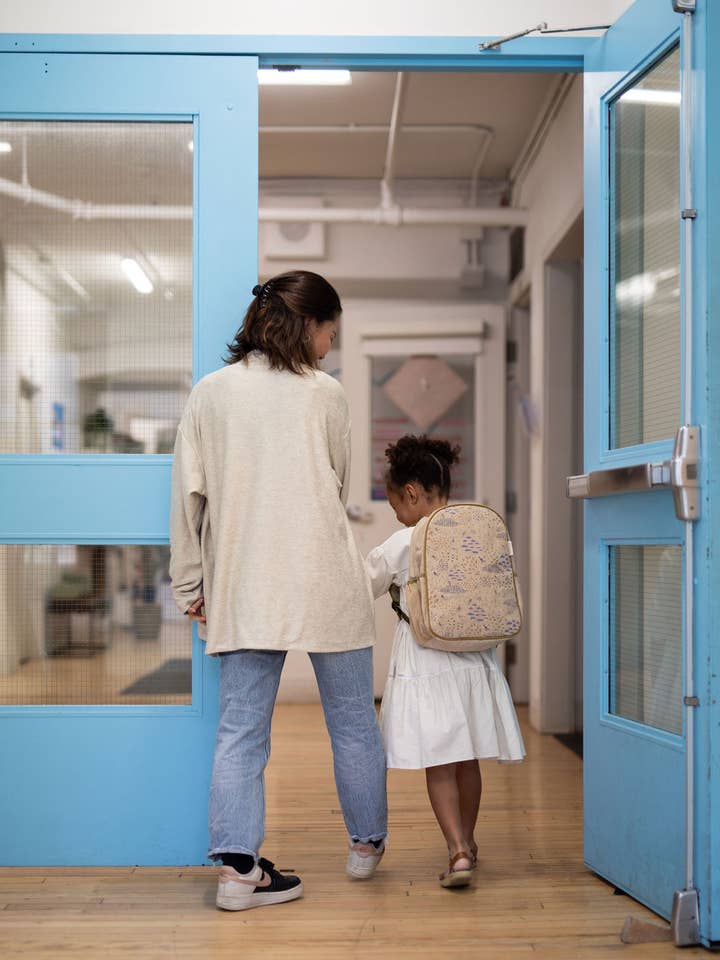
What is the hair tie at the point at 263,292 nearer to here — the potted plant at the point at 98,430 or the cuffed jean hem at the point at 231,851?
the potted plant at the point at 98,430

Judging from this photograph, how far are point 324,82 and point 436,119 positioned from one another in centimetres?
61

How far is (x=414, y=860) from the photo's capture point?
2660mm

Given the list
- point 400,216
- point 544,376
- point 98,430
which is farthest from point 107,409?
point 400,216

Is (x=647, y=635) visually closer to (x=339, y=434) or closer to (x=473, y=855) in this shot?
(x=473, y=855)

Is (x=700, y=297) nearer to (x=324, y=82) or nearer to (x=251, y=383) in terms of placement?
(x=251, y=383)

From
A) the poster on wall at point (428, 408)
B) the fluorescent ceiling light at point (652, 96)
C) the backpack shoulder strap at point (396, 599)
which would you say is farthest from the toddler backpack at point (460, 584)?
the poster on wall at point (428, 408)

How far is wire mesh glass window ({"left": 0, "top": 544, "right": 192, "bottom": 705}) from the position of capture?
8.47 feet

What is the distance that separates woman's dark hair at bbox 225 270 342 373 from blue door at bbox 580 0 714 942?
25.9 inches

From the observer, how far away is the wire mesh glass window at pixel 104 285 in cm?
262

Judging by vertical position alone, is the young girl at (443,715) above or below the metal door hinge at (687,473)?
below

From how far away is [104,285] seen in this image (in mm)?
2633

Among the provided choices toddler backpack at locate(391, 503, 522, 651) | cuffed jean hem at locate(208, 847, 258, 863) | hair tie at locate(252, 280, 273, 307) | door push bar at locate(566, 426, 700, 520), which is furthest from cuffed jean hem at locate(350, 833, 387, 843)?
hair tie at locate(252, 280, 273, 307)

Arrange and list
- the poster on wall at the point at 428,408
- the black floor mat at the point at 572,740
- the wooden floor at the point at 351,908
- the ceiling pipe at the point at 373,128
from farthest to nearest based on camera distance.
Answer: the poster on wall at the point at 428,408 → the ceiling pipe at the point at 373,128 → the black floor mat at the point at 572,740 → the wooden floor at the point at 351,908

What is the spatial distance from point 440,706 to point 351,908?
18.2 inches
